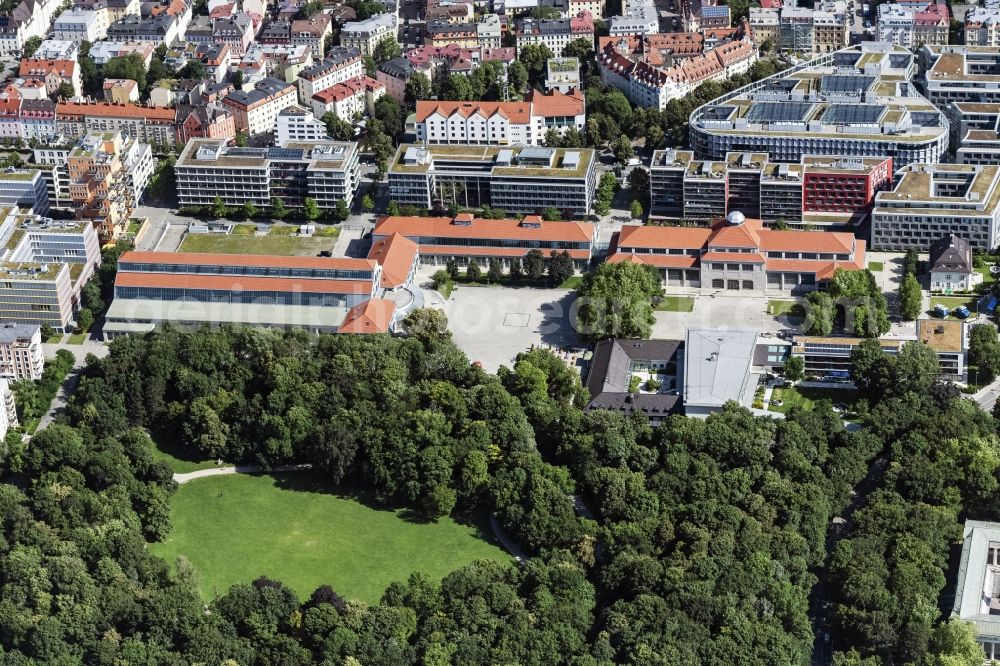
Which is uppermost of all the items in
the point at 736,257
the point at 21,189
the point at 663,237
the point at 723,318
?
the point at 21,189

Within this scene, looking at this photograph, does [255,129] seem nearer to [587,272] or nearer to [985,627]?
[587,272]

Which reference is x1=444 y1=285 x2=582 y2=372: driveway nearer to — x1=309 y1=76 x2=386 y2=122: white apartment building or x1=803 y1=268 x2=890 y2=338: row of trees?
x1=803 y1=268 x2=890 y2=338: row of trees

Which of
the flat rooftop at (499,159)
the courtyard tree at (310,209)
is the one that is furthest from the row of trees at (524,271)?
the courtyard tree at (310,209)

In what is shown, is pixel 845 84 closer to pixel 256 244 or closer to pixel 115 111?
pixel 256 244

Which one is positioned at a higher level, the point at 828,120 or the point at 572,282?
the point at 828,120

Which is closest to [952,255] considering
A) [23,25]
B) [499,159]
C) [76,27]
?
[499,159]

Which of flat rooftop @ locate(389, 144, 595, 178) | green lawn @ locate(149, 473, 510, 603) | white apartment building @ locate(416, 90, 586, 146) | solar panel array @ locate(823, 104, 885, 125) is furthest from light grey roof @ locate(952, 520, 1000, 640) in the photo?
white apartment building @ locate(416, 90, 586, 146)

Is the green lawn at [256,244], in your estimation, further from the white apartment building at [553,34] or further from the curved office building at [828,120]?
the white apartment building at [553,34]
